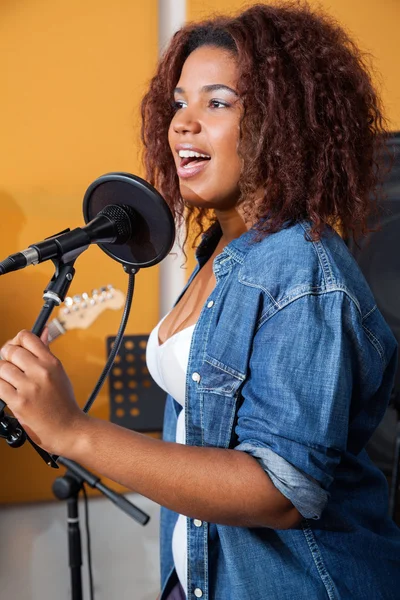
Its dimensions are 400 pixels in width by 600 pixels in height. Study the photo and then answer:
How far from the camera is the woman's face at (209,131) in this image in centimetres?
111

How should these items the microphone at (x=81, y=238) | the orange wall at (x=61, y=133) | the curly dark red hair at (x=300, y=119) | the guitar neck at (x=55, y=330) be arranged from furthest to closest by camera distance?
1. the orange wall at (x=61, y=133)
2. the guitar neck at (x=55, y=330)
3. the curly dark red hair at (x=300, y=119)
4. the microphone at (x=81, y=238)

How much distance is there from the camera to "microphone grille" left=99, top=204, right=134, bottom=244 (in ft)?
2.99

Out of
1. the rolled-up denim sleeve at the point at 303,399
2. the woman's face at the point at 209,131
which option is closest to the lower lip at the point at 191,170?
the woman's face at the point at 209,131

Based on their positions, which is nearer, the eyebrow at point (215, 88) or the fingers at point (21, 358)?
the fingers at point (21, 358)

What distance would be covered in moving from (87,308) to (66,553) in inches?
31.6

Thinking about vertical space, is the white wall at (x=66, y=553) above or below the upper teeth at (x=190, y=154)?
below

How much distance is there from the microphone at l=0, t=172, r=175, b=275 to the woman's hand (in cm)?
15

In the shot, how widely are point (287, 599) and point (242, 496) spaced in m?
0.22

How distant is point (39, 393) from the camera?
805mm

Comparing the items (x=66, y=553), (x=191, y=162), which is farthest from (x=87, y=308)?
(x=191, y=162)

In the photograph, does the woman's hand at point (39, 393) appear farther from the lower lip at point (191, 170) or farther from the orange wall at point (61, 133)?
the orange wall at point (61, 133)

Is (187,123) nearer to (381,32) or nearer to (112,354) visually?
(112,354)

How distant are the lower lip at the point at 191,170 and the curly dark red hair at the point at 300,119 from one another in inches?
2.8

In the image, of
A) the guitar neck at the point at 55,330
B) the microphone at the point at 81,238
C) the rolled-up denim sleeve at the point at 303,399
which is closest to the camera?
the microphone at the point at 81,238
